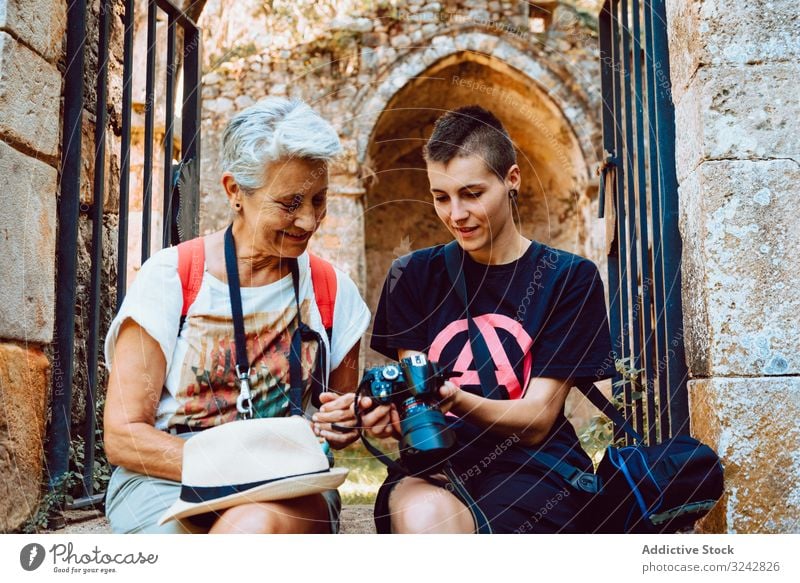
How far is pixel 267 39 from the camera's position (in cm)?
734

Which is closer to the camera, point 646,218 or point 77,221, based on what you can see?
point 77,221

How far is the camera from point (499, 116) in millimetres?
8070

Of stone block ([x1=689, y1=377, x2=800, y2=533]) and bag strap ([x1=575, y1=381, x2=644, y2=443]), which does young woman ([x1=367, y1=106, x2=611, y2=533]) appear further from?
stone block ([x1=689, y1=377, x2=800, y2=533])

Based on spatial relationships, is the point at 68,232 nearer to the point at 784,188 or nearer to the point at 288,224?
the point at 288,224

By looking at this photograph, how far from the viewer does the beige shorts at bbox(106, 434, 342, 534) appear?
1701 mm

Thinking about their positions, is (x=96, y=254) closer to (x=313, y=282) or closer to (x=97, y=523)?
(x=97, y=523)

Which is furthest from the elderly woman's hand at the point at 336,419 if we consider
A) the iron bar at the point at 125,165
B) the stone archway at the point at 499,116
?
the stone archway at the point at 499,116

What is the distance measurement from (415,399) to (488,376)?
33cm

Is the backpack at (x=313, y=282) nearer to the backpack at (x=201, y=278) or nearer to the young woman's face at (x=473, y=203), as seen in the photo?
the backpack at (x=201, y=278)

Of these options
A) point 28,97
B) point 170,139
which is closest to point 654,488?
point 28,97

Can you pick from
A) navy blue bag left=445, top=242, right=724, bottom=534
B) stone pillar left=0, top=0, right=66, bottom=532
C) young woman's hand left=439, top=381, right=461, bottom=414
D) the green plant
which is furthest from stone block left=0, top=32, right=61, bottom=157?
navy blue bag left=445, top=242, right=724, bottom=534

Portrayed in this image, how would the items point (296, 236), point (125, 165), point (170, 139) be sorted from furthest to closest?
point (170, 139) → point (125, 165) → point (296, 236)
